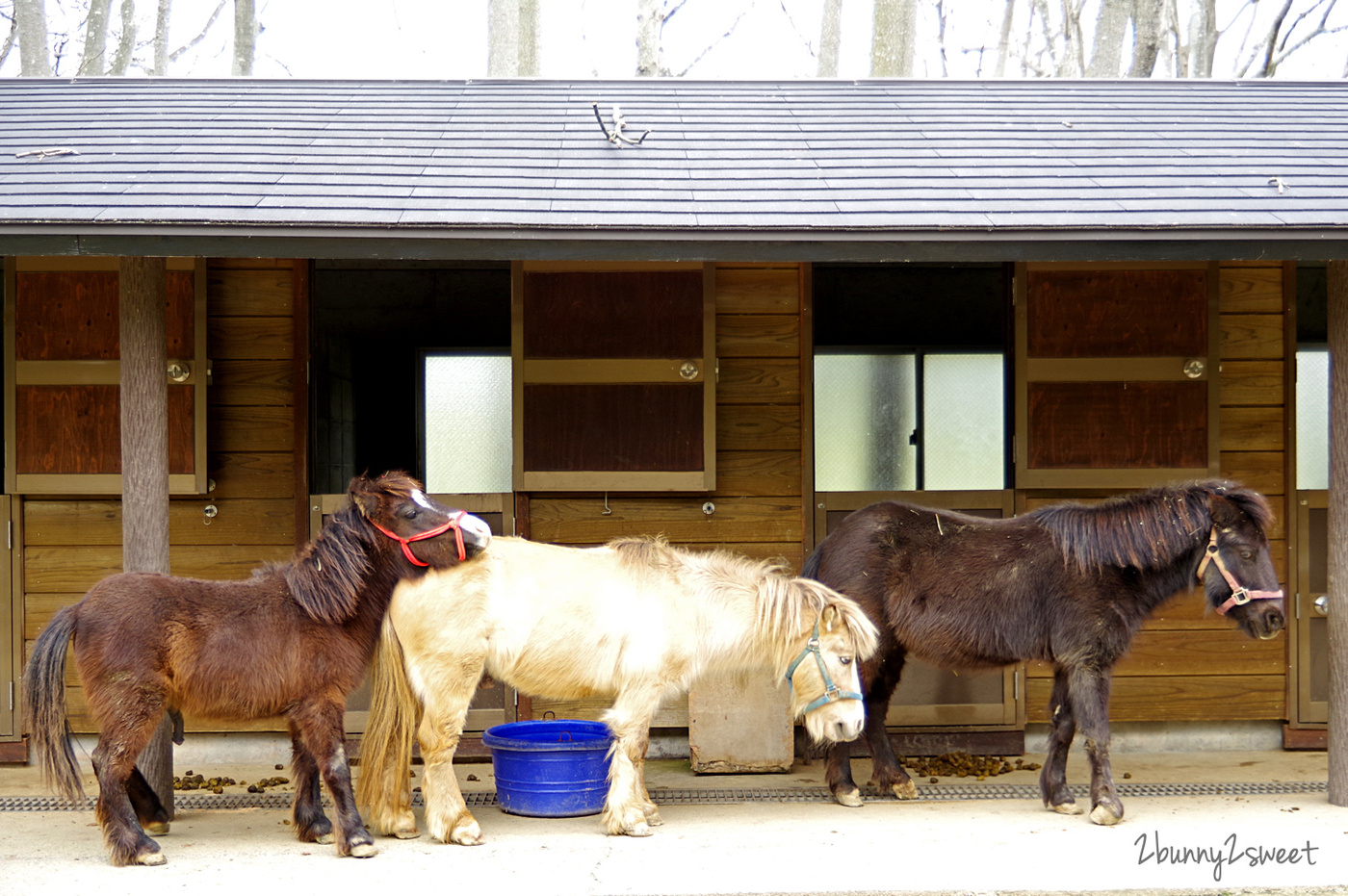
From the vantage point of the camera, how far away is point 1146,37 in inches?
499

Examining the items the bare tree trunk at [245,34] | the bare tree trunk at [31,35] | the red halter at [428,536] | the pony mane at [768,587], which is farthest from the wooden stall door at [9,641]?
the bare tree trunk at [245,34]

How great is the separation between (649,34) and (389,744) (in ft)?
37.1

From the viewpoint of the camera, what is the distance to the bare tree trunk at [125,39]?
14578 millimetres

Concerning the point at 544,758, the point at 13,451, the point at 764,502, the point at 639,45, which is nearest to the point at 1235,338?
the point at 764,502

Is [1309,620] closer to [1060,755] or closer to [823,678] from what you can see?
[1060,755]

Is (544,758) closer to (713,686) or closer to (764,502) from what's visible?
(713,686)

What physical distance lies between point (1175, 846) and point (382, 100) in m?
5.98

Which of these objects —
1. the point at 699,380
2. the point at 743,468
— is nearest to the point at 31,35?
the point at 699,380

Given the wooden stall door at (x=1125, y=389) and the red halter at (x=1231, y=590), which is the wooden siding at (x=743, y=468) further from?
the red halter at (x=1231, y=590)

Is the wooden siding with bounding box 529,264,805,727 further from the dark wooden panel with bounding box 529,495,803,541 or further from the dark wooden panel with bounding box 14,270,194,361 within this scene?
the dark wooden panel with bounding box 14,270,194,361

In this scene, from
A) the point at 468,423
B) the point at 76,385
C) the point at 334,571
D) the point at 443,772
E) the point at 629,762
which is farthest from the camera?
the point at 468,423

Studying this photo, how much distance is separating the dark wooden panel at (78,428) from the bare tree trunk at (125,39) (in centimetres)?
1042

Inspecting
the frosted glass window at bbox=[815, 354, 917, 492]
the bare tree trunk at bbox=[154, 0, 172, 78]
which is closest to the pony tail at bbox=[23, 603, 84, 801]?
the frosted glass window at bbox=[815, 354, 917, 492]

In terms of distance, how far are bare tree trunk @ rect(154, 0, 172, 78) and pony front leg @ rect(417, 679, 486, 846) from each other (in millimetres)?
12498
